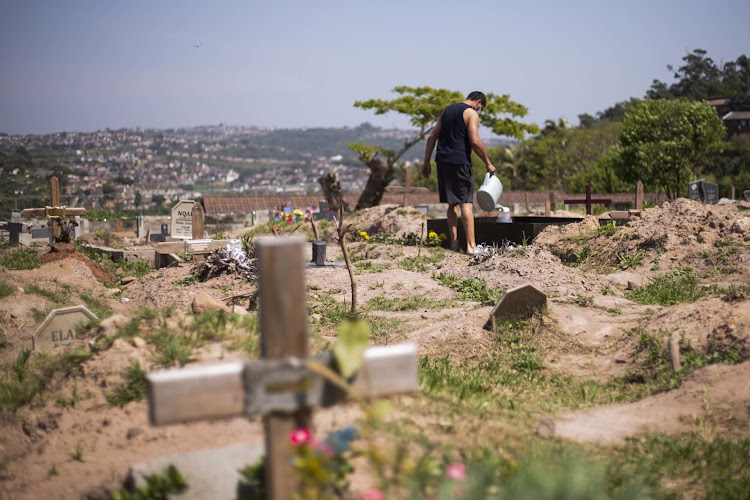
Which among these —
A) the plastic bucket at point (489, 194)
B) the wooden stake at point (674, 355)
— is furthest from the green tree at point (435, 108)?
the wooden stake at point (674, 355)

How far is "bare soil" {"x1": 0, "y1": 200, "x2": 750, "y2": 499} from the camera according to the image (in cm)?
413

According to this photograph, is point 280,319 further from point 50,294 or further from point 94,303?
point 50,294

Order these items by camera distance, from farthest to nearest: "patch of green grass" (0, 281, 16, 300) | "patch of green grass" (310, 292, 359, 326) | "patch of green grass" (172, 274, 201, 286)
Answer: "patch of green grass" (172, 274, 201, 286)
"patch of green grass" (0, 281, 16, 300)
"patch of green grass" (310, 292, 359, 326)

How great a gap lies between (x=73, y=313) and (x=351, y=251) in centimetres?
773

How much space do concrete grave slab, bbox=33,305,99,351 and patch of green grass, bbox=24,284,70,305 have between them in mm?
3920

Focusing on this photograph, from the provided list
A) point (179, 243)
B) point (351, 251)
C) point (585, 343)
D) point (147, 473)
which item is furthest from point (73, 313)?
point (351, 251)

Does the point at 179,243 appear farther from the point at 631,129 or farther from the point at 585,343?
the point at 631,129

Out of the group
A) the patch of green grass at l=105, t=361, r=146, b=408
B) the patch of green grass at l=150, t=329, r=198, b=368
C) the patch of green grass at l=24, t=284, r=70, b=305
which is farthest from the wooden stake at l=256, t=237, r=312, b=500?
the patch of green grass at l=24, t=284, r=70, b=305

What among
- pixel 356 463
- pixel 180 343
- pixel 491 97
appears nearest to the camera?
pixel 356 463

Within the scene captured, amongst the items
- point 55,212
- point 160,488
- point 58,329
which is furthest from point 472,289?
point 55,212

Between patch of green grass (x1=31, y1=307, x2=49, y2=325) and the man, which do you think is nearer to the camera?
patch of green grass (x1=31, y1=307, x2=49, y2=325)

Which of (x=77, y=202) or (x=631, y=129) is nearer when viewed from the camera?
(x=77, y=202)

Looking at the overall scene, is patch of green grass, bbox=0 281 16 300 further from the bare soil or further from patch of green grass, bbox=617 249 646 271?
patch of green grass, bbox=617 249 646 271

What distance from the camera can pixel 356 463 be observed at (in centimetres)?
328
